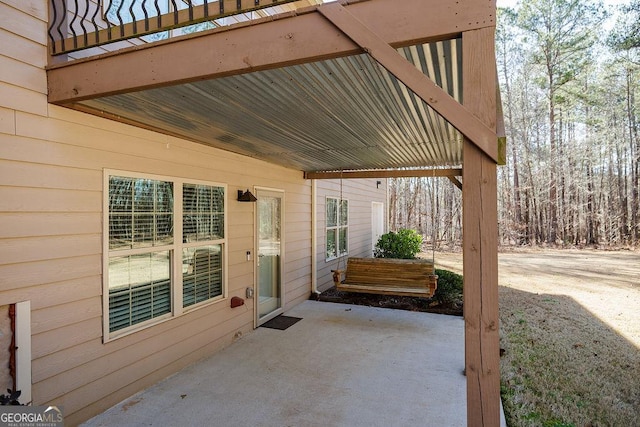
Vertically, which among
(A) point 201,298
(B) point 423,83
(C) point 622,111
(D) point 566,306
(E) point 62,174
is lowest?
(D) point 566,306

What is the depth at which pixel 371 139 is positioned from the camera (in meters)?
4.09

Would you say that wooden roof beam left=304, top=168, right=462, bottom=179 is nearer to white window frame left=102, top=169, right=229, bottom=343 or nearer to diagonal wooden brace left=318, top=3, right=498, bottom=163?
white window frame left=102, top=169, right=229, bottom=343

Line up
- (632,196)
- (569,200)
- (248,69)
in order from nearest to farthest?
(248,69), (632,196), (569,200)

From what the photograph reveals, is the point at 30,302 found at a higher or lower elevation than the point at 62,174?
lower

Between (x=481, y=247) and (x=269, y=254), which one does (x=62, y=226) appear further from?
(x=269, y=254)

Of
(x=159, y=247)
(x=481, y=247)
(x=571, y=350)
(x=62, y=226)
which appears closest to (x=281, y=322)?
(x=159, y=247)

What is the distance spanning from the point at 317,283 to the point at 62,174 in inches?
200

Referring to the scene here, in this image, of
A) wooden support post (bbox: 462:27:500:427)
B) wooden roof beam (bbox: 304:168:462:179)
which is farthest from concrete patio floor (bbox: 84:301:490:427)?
wooden roof beam (bbox: 304:168:462:179)

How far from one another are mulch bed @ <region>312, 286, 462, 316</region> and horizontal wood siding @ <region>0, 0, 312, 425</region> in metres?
3.63

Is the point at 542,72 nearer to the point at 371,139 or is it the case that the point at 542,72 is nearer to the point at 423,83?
the point at 371,139

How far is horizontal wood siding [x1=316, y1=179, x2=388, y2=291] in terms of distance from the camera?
7156 millimetres

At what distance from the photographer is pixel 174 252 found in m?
3.58

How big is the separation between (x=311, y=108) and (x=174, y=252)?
2.02 m

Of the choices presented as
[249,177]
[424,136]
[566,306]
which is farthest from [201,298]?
[566,306]
